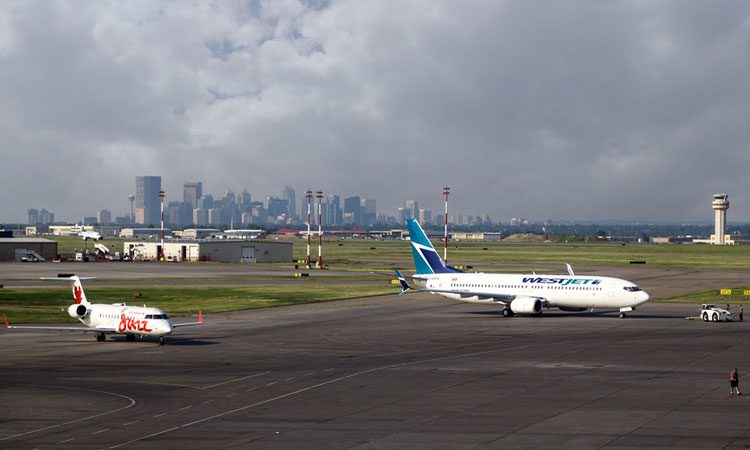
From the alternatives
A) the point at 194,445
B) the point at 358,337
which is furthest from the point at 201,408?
the point at 358,337

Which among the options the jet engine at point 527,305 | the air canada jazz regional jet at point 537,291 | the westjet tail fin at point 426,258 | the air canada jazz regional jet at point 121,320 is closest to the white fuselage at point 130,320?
the air canada jazz regional jet at point 121,320

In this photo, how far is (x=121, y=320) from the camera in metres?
70.5

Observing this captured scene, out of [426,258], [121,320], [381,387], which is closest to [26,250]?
[426,258]

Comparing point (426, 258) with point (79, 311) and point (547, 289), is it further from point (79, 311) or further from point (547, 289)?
point (79, 311)

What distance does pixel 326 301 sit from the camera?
10838cm

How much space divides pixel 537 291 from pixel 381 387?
143ft

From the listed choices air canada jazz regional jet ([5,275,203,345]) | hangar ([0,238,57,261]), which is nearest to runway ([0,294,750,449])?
air canada jazz regional jet ([5,275,203,345])

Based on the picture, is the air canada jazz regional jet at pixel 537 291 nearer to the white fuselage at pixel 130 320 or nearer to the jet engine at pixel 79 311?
the white fuselage at pixel 130 320

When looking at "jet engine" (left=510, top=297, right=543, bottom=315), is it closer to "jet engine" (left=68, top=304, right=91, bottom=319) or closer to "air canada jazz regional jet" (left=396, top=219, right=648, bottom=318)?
"air canada jazz regional jet" (left=396, top=219, right=648, bottom=318)

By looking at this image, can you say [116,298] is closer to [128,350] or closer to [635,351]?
[128,350]

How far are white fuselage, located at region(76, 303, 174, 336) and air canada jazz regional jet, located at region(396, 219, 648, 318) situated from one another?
26.2 meters

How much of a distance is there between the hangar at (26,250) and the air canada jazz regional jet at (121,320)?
122075mm

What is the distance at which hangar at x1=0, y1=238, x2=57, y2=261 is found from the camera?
189250 millimetres

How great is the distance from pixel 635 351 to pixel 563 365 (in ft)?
28.7
